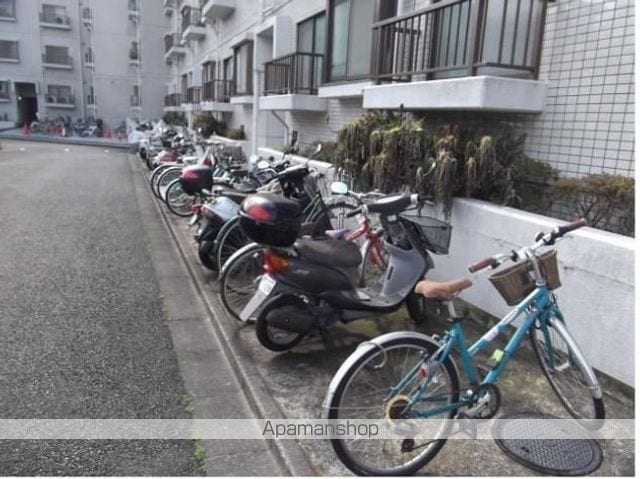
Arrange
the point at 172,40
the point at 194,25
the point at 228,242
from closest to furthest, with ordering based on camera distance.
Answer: the point at 228,242 < the point at 194,25 < the point at 172,40

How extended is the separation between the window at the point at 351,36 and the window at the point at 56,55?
3599 centimetres

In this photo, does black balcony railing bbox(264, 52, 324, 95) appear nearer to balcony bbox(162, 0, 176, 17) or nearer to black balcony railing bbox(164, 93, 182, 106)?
black balcony railing bbox(164, 93, 182, 106)

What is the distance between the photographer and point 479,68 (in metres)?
4.99

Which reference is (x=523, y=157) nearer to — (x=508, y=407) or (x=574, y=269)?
(x=574, y=269)

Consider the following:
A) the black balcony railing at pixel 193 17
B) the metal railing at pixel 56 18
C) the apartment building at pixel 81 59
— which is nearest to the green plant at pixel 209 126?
the black balcony railing at pixel 193 17

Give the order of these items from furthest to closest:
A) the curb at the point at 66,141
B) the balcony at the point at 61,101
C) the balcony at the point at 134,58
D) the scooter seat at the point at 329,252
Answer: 1. the balcony at the point at 134,58
2. the balcony at the point at 61,101
3. the curb at the point at 66,141
4. the scooter seat at the point at 329,252

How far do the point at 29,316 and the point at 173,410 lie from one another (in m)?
2.04

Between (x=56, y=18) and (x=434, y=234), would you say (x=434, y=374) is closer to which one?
(x=434, y=234)

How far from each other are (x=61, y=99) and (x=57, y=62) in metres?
2.71

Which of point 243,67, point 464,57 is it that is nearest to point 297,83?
point 464,57

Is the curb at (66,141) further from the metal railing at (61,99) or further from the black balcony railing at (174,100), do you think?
the metal railing at (61,99)

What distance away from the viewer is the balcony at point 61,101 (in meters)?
37.5

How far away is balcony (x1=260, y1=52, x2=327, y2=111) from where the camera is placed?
32.6 feet

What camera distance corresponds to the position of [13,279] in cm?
511
